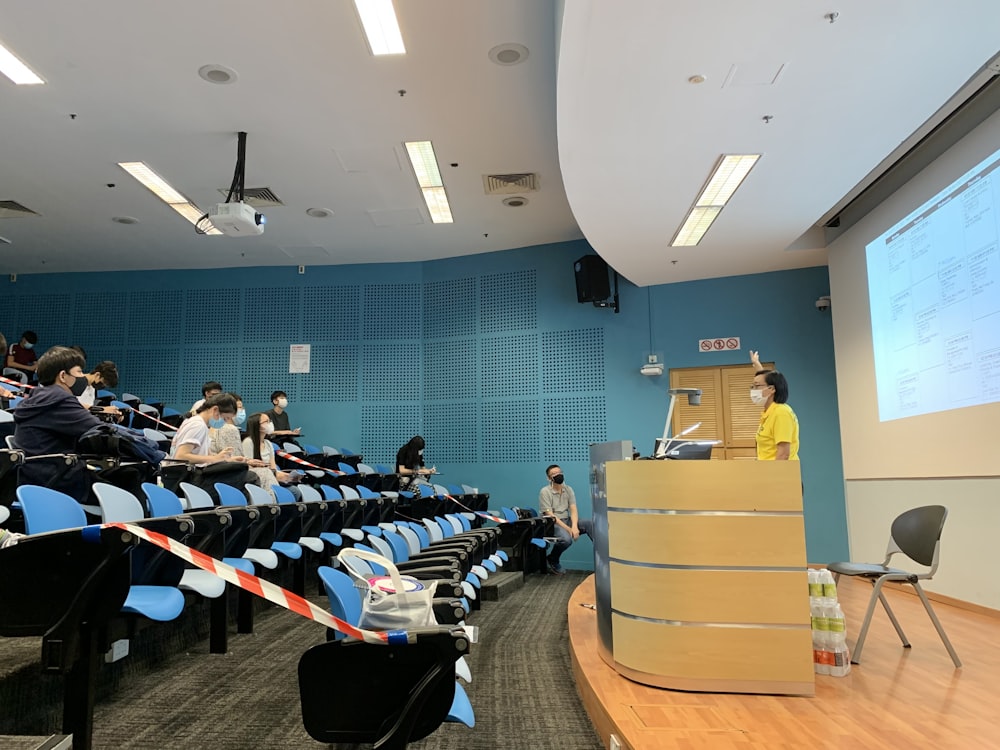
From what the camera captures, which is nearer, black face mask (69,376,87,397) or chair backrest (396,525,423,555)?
chair backrest (396,525,423,555)

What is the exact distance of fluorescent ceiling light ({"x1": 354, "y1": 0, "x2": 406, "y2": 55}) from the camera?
4500 millimetres

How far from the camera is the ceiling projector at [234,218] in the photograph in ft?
19.3

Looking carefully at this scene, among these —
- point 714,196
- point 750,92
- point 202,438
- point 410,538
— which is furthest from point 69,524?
point 714,196

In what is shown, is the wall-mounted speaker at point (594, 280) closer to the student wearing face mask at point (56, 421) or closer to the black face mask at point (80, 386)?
the black face mask at point (80, 386)

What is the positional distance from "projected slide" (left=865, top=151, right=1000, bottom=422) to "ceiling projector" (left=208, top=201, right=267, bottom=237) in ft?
18.7

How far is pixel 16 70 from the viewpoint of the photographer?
17.2 feet

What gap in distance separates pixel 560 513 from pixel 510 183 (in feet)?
12.5

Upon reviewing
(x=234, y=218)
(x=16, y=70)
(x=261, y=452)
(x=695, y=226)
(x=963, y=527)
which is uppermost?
(x=16, y=70)

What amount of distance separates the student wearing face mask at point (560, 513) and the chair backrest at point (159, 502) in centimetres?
513

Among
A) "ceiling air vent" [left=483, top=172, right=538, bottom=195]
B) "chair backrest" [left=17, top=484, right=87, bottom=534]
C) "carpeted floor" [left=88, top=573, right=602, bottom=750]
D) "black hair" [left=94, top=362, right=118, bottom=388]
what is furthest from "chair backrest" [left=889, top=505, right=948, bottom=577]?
"black hair" [left=94, top=362, right=118, bottom=388]

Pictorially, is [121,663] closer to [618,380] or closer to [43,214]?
[618,380]

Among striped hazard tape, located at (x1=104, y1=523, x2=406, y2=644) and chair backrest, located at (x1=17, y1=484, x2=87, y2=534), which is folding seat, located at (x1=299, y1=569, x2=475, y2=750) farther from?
chair backrest, located at (x1=17, y1=484, x2=87, y2=534)

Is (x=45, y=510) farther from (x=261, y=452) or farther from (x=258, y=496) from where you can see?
(x=261, y=452)

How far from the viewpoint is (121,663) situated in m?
2.68
